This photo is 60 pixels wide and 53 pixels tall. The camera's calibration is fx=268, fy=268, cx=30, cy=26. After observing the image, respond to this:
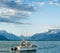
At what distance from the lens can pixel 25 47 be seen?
420 ft

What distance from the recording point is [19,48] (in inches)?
5032

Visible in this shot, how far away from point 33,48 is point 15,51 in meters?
9.41

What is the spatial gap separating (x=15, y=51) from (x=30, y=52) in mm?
7609

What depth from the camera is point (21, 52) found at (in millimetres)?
121875

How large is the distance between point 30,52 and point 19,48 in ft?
24.1

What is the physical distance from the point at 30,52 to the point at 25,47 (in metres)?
6.07

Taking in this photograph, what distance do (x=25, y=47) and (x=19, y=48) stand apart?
9.56 feet

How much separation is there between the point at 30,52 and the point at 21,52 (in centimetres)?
422

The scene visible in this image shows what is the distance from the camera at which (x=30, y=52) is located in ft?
403

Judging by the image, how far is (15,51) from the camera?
413 feet
